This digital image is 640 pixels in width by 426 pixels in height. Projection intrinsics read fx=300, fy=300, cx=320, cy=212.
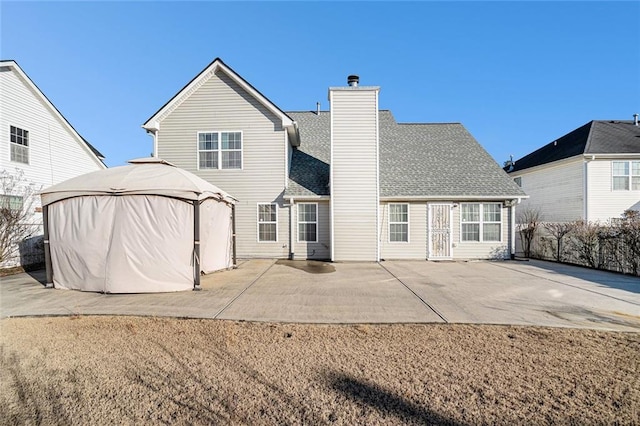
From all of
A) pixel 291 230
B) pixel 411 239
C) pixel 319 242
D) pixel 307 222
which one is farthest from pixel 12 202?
pixel 411 239

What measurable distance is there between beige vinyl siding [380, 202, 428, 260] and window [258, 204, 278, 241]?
185 inches

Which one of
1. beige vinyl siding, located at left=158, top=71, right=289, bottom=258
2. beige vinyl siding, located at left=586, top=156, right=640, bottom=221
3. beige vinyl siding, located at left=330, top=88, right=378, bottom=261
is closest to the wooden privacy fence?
beige vinyl siding, located at left=586, top=156, right=640, bottom=221

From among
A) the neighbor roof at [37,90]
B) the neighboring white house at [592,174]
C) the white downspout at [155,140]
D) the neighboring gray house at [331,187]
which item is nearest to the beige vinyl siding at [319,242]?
the neighboring gray house at [331,187]

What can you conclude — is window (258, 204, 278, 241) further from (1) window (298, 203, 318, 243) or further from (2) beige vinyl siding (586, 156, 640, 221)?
(2) beige vinyl siding (586, 156, 640, 221)

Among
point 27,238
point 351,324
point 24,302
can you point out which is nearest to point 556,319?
point 351,324

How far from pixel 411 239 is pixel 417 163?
405cm

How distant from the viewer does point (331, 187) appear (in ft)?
41.4

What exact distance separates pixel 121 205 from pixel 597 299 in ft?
38.3

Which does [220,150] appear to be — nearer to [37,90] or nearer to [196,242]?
[196,242]

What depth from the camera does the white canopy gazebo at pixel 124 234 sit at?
7527 millimetres

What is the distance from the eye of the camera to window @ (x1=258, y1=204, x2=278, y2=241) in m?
13.4

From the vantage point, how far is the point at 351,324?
5.27 metres

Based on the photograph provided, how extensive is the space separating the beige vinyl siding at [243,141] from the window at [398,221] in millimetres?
4964

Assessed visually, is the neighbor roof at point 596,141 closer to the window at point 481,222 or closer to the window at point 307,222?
the window at point 481,222
